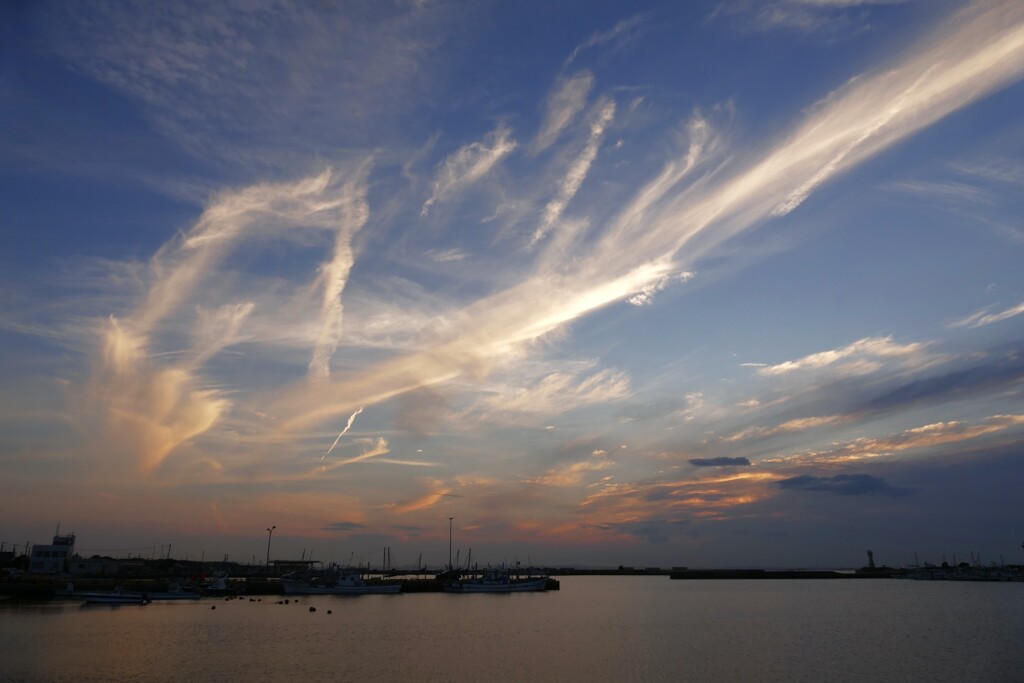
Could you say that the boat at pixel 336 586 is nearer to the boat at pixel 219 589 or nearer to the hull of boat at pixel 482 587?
the boat at pixel 219 589

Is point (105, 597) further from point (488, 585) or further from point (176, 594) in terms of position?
point (488, 585)

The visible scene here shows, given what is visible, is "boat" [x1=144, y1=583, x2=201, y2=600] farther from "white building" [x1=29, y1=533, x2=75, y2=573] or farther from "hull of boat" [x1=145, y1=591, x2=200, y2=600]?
"white building" [x1=29, y1=533, x2=75, y2=573]

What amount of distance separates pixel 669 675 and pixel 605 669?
186 inches

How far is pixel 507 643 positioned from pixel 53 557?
116 metres

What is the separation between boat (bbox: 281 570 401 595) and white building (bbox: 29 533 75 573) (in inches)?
1721

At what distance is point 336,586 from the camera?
5305 inches

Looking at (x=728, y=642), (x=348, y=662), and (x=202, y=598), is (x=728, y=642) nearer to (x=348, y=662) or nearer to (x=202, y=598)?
(x=348, y=662)

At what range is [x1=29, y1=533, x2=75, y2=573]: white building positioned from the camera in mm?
130625

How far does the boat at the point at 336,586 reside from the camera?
12898 centimetres

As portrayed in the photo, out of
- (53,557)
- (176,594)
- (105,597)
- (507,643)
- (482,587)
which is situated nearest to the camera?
(507,643)

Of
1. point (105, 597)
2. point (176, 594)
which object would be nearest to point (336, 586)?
point (176, 594)

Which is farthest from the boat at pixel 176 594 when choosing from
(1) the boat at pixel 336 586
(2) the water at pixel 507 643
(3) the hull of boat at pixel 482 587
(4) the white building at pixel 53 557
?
(3) the hull of boat at pixel 482 587

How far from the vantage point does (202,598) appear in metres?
116

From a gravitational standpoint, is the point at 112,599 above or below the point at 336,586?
below
